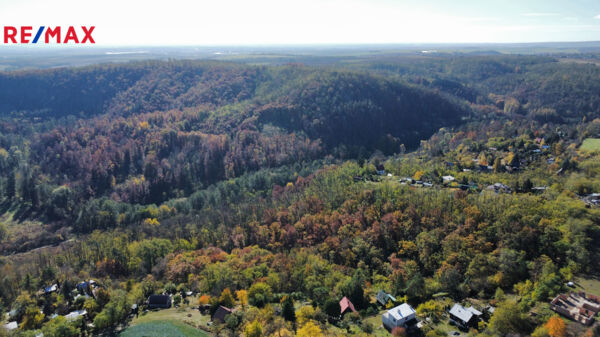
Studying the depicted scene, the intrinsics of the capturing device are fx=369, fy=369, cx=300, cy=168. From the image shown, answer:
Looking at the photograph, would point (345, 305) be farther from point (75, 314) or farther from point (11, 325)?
point (11, 325)

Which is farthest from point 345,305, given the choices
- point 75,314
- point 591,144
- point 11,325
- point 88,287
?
point 591,144

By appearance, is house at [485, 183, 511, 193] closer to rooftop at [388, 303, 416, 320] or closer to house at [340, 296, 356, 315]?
rooftop at [388, 303, 416, 320]

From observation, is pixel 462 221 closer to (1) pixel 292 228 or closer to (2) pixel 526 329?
(2) pixel 526 329

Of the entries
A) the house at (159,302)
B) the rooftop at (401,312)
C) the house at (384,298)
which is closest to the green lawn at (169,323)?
the house at (159,302)

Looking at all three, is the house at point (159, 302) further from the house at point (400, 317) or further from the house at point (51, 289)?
the house at point (400, 317)

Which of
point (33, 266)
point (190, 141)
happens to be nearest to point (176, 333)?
point (33, 266)

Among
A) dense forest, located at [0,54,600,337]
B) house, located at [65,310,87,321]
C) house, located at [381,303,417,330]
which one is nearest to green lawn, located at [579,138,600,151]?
dense forest, located at [0,54,600,337]
